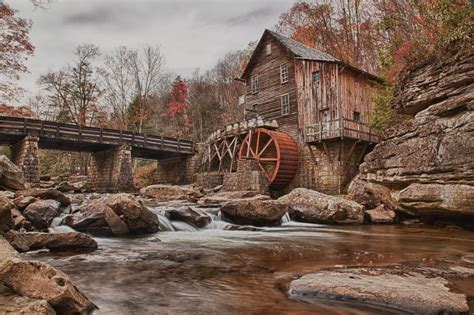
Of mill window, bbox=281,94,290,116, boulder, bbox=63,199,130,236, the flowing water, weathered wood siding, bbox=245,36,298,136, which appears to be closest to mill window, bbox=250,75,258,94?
weathered wood siding, bbox=245,36,298,136

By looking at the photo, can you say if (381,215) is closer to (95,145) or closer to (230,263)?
(230,263)

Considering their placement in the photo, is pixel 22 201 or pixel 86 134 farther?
pixel 86 134

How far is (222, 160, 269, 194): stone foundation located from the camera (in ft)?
53.6

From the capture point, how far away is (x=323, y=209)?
33.0ft

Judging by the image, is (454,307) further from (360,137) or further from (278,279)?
(360,137)

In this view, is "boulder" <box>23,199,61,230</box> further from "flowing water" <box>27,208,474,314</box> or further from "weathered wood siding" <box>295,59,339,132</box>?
"weathered wood siding" <box>295,59,339,132</box>

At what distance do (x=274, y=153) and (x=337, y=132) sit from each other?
196 inches

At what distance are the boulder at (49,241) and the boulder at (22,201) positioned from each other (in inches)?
68.3

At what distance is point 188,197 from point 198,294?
1159 centimetres

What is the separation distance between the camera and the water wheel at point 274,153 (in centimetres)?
1738

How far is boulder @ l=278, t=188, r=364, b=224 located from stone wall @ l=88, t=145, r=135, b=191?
13577mm

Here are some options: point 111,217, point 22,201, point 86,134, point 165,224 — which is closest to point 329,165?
point 165,224

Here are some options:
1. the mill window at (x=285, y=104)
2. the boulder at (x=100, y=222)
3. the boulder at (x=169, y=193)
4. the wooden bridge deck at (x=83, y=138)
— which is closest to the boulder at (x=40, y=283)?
the boulder at (x=100, y=222)

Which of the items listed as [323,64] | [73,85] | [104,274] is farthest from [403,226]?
[73,85]
